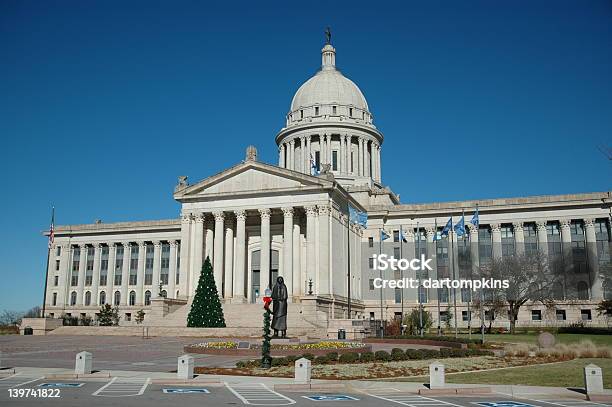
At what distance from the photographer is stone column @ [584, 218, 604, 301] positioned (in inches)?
2876

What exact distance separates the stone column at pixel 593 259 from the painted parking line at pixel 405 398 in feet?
206

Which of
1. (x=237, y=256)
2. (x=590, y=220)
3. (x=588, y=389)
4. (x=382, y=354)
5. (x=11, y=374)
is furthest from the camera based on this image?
(x=590, y=220)

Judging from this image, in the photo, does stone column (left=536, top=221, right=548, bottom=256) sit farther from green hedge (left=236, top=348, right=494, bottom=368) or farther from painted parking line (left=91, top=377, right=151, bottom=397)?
painted parking line (left=91, top=377, right=151, bottom=397)

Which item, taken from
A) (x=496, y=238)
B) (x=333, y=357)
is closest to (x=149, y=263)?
(x=496, y=238)

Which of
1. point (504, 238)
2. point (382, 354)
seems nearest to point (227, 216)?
point (504, 238)

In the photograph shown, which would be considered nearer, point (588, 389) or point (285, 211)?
point (588, 389)

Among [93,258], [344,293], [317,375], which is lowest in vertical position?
[317,375]

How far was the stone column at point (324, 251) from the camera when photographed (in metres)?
62.9

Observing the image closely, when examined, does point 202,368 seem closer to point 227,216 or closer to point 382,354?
point 382,354

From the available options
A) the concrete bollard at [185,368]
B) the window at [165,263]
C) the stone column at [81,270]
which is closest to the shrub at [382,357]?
the concrete bollard at [185,368]

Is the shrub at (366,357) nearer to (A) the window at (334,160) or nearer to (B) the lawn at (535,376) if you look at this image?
(B) the lawn at (535,376)

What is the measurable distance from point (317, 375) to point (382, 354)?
6.97 meters

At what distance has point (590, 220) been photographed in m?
74.1

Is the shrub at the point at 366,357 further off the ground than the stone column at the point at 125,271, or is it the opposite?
the stone column at the point at 125,271
